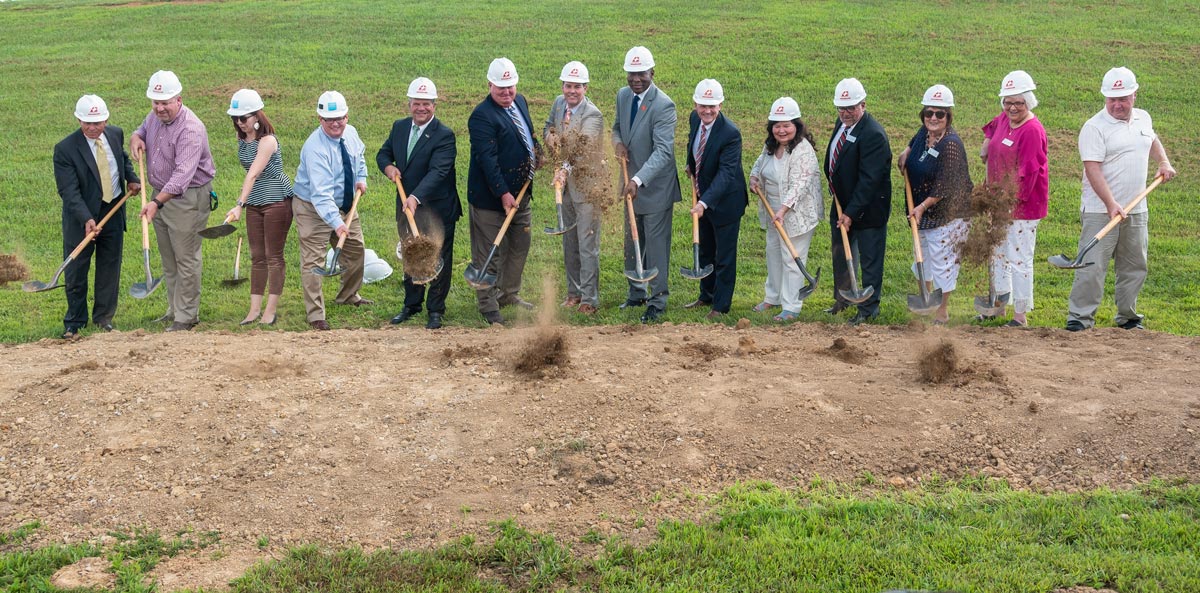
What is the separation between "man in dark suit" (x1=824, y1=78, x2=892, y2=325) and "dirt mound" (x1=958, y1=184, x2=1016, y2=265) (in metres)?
0.75

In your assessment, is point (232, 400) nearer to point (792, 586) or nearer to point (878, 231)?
point (792, 586)

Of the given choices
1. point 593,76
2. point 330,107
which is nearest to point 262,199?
point 330,107

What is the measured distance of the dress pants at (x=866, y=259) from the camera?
32.5 feet

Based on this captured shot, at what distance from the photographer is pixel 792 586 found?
5.59 m

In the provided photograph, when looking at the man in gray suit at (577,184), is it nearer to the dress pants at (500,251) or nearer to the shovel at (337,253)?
the dress pants at (500,251)

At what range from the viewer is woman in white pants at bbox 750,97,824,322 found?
9.87 m

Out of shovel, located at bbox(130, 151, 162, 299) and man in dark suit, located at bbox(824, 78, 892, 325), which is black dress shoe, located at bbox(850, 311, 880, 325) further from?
shovel, located at bbox(130, 151, 162, 299)

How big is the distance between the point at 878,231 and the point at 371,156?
9080mm

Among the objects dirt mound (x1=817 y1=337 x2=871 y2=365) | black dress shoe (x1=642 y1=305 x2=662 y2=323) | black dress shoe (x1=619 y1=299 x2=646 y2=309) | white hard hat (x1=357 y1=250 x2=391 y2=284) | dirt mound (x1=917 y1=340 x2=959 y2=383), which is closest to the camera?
dirt mound (x1=917 y1=340 x2=959 y2=383)

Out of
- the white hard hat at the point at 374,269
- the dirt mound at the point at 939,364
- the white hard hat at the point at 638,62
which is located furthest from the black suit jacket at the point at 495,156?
the dirt mound at the point at 939,364

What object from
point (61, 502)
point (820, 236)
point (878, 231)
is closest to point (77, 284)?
point (61, 502)

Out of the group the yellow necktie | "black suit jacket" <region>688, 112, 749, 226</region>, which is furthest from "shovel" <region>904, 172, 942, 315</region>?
the yellow necktie

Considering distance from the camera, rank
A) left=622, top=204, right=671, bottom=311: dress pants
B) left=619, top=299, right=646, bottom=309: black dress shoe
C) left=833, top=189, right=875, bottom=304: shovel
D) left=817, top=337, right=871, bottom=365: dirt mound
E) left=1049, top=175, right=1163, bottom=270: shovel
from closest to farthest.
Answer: left=817, top=337, right=871, bottom=365: dirt mound → left=1049, top=175, right=1163, bottom=270: shovel → left=833, top=189, right=875, bottom=304: shovel → left=622, top=204, right=671, bottom=311: dress pants → left=619, top=299, right=646, bottom=309: black dress shoe

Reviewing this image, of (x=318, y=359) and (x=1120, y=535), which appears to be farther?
→ (x=318, y=359)
